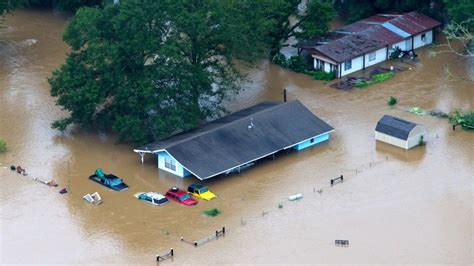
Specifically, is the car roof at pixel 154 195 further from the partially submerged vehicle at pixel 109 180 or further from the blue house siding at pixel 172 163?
the blue house siding at pixel 172 163

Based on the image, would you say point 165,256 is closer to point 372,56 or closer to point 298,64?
point 298,64

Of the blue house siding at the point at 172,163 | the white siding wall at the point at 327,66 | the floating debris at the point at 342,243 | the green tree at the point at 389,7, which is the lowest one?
the floating debris at the point at 342,243

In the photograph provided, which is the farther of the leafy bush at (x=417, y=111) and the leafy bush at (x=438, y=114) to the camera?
the leafy bush at (x=417, y=111)

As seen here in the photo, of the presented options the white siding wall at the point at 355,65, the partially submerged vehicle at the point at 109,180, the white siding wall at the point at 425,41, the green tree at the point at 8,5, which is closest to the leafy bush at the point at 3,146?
the partially submerged vehicle at the point at 109,180

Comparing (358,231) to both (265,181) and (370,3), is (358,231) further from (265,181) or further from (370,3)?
(370,3)

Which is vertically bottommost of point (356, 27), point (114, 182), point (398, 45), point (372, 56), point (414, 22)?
point (114, 182)

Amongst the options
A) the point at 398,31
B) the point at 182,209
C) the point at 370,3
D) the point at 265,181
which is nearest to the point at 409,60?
the point at 398,31

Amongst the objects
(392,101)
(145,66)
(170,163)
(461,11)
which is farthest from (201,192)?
(461,11)

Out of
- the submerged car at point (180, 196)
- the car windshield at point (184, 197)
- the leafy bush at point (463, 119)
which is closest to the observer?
the submerged car at point (180, 196)

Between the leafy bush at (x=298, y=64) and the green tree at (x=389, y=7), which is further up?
the green tree at (x=389, y=7)
